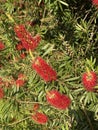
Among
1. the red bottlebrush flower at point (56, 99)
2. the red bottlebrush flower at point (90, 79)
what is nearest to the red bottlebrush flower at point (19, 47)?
the red bottlebrush flower at point (56, 99)

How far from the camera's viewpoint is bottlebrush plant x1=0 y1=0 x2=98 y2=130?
120 inches

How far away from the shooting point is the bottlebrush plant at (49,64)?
3.05 m

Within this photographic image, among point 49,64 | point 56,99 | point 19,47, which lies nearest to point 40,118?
point 49,64

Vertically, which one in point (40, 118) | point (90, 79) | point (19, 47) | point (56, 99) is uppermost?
point (19, 47)

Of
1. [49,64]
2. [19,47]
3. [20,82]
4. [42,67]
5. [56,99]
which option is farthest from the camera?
[19,47]

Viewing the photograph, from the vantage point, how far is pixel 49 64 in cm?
316

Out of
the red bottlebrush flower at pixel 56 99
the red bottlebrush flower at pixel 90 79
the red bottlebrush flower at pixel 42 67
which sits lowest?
the red bottlebrush flower at pixel 56 99

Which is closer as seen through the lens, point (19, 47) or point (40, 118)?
point (40, 118)

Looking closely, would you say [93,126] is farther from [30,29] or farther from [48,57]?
[30,29]

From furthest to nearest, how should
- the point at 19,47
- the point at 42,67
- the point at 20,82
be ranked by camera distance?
1. the point at 19,47
2. the point at 20,82
3. the point at 42,67

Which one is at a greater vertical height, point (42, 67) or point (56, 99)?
point (42, 67)

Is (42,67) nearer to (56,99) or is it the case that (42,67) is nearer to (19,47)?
(56,99)

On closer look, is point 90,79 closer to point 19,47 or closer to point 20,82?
point 20,82

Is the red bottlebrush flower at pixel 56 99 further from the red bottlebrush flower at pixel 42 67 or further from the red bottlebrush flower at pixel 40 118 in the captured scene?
the red bottlebrush flower at pixel 40 118
